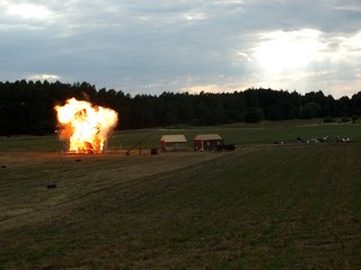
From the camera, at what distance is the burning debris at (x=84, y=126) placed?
91062mm

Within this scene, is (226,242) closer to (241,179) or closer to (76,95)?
(241,179)

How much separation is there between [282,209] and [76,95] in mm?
157796

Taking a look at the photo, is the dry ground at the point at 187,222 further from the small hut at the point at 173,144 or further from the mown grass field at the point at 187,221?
the small hut at the point at 173,144

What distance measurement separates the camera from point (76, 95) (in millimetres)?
178000

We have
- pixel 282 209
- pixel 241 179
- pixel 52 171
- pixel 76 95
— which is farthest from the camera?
pixel 76 95

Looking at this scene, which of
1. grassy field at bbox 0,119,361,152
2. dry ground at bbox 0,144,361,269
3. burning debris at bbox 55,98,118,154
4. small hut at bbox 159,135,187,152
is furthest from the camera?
grassy field at bbox 0,119,361,152

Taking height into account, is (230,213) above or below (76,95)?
below

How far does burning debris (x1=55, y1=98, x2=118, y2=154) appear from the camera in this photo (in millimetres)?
91062

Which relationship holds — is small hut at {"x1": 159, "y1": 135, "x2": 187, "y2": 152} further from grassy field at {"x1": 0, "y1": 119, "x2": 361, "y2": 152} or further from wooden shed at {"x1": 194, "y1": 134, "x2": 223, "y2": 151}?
grassy field at {"x1": 0, "y1": 119, "x2": 361, "y2": 152}

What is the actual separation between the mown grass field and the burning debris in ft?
154

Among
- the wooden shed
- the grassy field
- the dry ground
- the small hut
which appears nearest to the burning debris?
the grassy field

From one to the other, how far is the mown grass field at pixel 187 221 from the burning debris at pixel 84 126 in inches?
1844

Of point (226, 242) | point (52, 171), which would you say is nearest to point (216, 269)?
point (226, 242)

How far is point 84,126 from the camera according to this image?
94.4m
